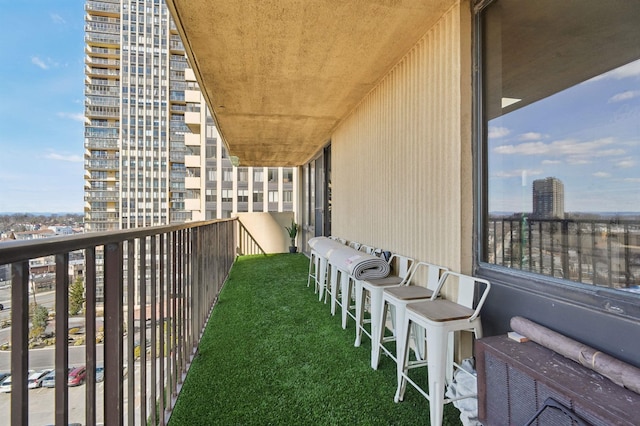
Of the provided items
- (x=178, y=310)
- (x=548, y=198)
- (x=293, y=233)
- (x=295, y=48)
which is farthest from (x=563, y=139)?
(x=293, y=233)

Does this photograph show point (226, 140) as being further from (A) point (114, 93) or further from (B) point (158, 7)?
(B) point (158, 7)

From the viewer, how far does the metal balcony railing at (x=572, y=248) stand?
49.4 inches

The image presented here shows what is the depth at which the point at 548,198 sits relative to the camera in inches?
63.8

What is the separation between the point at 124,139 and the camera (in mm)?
30875

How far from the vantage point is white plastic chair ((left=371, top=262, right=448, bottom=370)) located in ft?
6.78

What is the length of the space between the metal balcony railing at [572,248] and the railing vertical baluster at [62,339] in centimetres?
190

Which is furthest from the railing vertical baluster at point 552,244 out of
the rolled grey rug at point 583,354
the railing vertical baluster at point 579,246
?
the rolled grey rug at point 583,354

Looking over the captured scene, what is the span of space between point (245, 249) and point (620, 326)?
27.4ft

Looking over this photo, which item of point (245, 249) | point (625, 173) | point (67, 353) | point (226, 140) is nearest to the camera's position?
point (67, 353)

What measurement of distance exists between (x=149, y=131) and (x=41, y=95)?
714 inches

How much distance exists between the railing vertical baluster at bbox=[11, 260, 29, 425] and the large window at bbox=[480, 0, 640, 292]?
1.90 m

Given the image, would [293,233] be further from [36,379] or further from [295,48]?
[36,379]

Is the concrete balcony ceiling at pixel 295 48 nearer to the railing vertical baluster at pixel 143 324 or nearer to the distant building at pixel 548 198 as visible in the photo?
the distant building at pixel 548 198

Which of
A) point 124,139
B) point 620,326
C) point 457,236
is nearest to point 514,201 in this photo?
point 457,236
